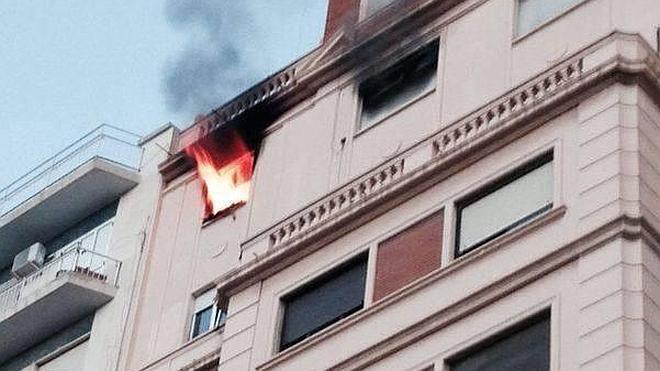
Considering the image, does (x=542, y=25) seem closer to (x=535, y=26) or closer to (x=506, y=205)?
(x=535, y=26)

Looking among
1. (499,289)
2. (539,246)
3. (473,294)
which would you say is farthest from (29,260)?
(539,246)

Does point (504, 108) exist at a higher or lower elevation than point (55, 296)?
lower

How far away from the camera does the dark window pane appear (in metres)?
32.0

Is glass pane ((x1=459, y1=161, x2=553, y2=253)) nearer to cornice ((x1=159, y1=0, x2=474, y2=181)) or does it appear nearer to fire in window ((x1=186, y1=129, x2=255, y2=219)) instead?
cornice ((x1=159, y1=0, x2=474, y2=181))

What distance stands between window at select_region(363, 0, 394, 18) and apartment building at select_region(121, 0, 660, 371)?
90 millimetres

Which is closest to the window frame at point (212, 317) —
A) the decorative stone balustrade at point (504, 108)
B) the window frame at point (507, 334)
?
the decorative stone balustrade at point (504, 108)

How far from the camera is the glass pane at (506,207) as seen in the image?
2564 cm

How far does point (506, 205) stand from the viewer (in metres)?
26.0

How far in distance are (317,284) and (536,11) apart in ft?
18.6

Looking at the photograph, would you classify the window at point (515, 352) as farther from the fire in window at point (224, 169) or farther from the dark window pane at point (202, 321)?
the fire in window at point (224, 169)

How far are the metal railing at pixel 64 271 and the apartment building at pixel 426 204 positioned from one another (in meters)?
1.00

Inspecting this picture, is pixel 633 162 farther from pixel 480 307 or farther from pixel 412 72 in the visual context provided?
pixel 412 72

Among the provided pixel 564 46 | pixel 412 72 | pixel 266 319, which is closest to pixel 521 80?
pixel 564 46

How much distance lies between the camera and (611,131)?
2520cm
